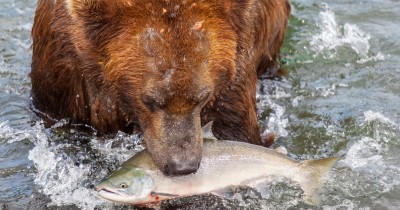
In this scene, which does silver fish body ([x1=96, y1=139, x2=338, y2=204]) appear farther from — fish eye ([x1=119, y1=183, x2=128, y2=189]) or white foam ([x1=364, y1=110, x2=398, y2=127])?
white foam ([x1=364, y1=110, x2=398, y2=127])

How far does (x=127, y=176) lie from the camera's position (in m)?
5.39

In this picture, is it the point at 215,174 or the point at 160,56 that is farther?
the point at 215,174

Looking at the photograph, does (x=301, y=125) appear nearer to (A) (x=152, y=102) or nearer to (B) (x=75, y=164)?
(B) (x=75, y=164)

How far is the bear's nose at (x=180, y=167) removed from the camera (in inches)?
214

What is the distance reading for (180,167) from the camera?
214 inches

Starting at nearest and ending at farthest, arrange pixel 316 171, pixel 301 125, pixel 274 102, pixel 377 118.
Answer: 1. pixel 316 171
2. pixel 377 118
3. pixel 301 125
4. pixel 274 102

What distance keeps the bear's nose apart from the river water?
17.6 inches

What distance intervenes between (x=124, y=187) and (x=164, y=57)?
83 cm

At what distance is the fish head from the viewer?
5336mm

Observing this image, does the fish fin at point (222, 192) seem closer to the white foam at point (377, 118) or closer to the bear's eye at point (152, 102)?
the bear's eye at point (152, 102)

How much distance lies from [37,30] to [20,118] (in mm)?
984

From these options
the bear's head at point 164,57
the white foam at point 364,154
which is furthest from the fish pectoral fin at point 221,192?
the white foam at point 364,154

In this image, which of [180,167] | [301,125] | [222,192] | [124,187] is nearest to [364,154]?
[301,125]

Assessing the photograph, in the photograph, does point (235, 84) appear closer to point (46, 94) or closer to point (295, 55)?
point (46, 94)
